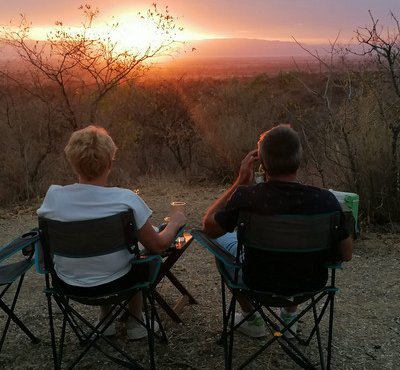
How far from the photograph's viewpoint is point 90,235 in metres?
2.31

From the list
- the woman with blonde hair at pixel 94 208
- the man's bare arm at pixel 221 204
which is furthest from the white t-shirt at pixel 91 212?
the man's bare arm at pixel 221 204

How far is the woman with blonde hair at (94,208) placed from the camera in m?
2.34

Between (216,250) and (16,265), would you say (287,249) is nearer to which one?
(216,250)

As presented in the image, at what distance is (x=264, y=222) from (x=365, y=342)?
1333mm

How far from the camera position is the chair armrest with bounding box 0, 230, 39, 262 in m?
2.65

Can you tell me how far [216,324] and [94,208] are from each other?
4.36ft

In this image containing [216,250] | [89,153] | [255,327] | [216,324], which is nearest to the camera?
[89,153]

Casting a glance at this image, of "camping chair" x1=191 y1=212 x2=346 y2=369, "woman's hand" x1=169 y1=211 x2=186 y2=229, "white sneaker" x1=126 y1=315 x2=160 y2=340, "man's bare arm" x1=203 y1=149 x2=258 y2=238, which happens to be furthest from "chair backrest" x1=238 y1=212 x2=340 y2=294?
"white sneaker" x1=126 y1=315 x2=160 y2=340

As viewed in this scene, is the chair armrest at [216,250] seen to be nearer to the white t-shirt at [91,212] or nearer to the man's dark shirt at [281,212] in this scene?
the man's dark shirt at [281,212]

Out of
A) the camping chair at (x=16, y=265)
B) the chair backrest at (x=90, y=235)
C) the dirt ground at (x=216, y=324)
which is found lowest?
the dirt ground at (x=216, y=324)

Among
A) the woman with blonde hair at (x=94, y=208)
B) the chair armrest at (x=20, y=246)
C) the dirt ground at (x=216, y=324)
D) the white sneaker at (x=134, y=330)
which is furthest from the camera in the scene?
the white sneaker at (x=134, y=330)

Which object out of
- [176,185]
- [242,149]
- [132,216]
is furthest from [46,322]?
[242,149]

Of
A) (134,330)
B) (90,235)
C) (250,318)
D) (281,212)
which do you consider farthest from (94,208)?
(250,318)

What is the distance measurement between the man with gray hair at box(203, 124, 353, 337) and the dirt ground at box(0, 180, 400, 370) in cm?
65
